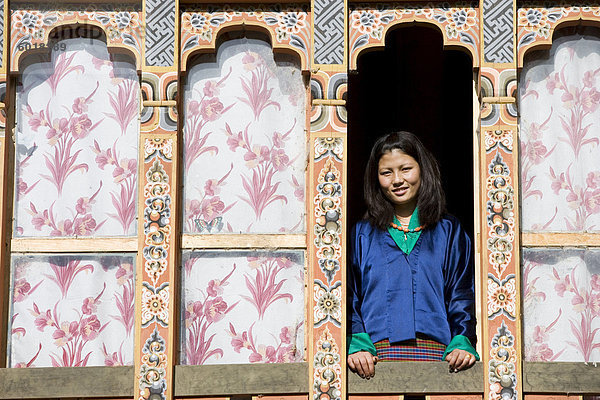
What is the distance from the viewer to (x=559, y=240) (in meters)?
8.73

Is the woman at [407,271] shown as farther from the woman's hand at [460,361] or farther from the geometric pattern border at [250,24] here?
the geometric pattern border at [250,24]

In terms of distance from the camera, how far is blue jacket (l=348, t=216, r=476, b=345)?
874 centimetres

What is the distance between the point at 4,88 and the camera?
29.0ft

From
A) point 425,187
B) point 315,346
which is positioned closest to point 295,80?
point 425,187

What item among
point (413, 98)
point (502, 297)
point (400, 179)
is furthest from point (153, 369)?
point (413, 98)

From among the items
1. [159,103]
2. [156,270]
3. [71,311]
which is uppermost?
[159,103]

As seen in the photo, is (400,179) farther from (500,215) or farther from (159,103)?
(159,103)

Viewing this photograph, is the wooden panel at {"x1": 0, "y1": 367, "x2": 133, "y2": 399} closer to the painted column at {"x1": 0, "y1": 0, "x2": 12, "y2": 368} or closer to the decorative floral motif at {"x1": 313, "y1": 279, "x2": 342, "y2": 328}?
the painted column at {"x1": 0, "y1": 0, "x2": 12, "y2": 368}

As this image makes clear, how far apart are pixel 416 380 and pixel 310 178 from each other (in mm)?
1449

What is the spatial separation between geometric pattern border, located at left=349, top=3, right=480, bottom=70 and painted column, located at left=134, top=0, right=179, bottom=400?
3.89 ft

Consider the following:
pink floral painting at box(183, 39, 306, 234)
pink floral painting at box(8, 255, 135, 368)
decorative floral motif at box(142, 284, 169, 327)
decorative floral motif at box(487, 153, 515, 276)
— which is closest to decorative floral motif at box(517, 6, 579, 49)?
decorative floral motif at box(487, 153, 515, 276)

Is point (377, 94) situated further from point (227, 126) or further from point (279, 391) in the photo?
point (279, 391)

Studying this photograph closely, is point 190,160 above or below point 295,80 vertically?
below

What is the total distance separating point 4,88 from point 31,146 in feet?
1.37
